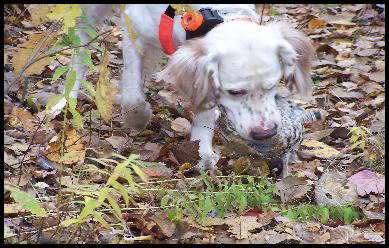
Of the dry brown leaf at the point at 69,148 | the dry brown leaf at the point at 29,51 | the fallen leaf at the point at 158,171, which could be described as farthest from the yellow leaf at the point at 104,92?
the fallen leaf at the point at 158,171

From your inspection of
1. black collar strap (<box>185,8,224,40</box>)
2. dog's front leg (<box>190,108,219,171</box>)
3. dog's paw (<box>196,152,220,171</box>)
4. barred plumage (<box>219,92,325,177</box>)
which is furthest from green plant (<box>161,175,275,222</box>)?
black collar strap (<box>185,8,224,40</box>)

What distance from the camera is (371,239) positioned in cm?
233

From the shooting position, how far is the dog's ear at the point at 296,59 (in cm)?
312

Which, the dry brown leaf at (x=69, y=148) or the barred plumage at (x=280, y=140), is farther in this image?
the barred plumage at (x=280, y=140)

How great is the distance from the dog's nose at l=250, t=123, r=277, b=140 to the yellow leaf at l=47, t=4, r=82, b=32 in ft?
4.07

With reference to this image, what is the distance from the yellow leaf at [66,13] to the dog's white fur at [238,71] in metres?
1.05

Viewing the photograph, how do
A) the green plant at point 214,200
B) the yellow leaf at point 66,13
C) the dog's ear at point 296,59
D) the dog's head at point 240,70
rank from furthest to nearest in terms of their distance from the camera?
the dog's ear at point 296,59
the dog's head at point 240,70
the green plant at point 214,200
the yellow leaf at point 66,13

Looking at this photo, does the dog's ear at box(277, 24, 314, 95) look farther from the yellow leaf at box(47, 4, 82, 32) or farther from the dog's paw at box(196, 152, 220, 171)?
the yellow leaf at box(47, 4, 82, 32)

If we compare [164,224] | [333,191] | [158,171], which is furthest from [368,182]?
[164,224]

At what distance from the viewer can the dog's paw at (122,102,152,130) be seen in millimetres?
3605

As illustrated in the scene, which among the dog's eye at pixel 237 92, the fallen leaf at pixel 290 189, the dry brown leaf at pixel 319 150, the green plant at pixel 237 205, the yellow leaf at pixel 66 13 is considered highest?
the yellow leaf at pixel 66 13

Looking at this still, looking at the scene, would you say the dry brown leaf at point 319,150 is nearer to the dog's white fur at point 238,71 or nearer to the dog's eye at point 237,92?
the dog's white fur at point 238,71

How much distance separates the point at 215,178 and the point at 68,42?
79cm
